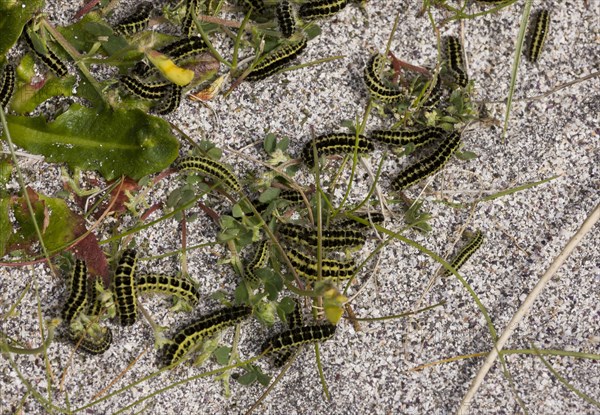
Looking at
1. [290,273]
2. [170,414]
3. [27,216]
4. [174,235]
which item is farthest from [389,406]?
[27,216]

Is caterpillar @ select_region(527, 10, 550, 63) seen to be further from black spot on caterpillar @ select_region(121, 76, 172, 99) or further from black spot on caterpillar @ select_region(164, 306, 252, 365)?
black spot on caterpillar @ select_region(164, 306, 252, 365)

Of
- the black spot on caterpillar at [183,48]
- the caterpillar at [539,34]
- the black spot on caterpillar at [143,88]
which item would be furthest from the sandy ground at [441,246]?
the black spot on caterpillar at [183,48]

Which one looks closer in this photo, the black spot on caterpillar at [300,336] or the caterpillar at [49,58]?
the caterpillar at [49,58]

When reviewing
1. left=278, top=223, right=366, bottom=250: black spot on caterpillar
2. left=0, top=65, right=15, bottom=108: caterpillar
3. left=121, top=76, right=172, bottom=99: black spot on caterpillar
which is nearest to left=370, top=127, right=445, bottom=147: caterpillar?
left=278, top=223, right=366, bottom=250: black spot on caterpillar

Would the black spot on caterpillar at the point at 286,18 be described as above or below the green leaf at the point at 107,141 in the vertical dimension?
above

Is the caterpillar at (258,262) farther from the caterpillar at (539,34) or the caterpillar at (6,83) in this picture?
the caterpillar at (539,34)

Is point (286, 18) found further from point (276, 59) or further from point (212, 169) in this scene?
point (212, 169)
